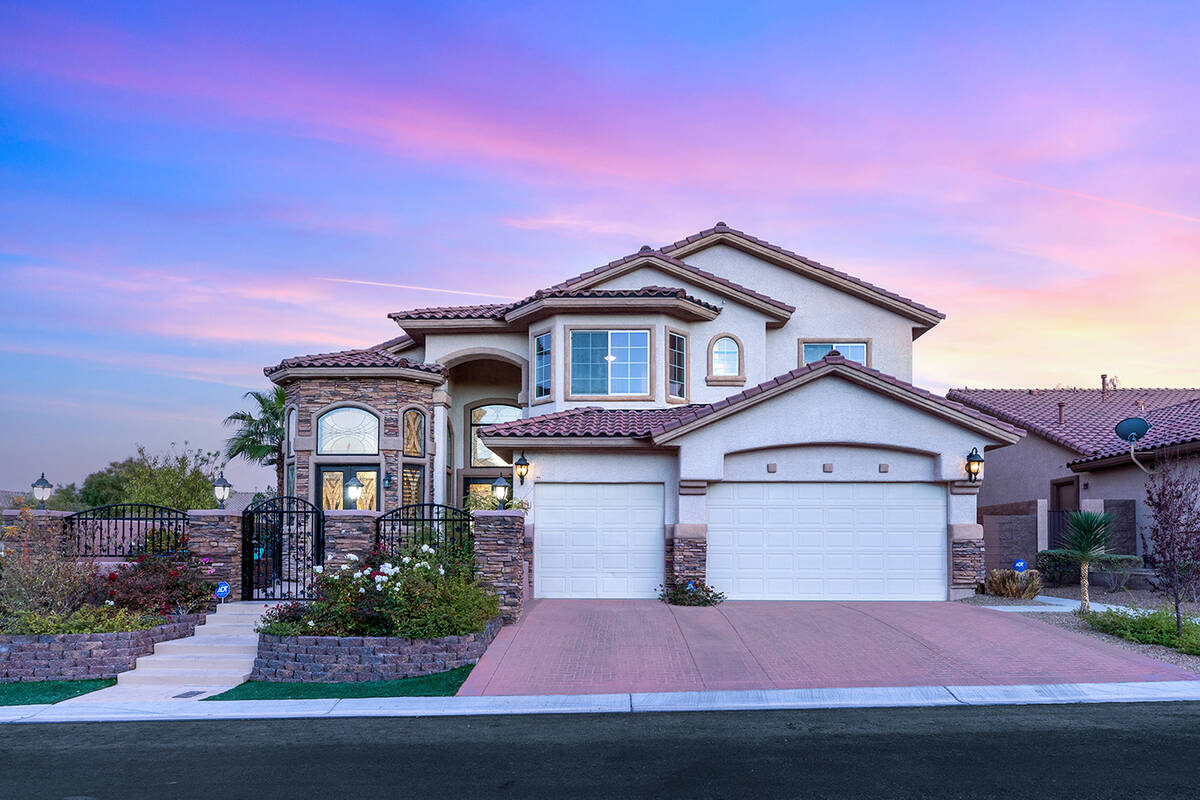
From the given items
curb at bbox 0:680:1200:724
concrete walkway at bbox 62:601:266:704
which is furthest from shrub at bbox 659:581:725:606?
concrete walkway at bbox 62:601:266:704

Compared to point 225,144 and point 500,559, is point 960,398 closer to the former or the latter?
point 500,559

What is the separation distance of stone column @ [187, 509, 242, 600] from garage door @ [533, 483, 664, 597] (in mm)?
5618

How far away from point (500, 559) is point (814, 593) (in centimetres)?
658

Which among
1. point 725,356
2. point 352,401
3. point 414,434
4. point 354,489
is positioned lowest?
point 354,489

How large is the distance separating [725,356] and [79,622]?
1453 centimetres

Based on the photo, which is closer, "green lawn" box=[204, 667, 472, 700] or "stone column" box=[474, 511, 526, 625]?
"green lawn" box=[204, 667, 472, 700]

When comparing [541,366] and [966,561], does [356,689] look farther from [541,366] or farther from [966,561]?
[966,561]

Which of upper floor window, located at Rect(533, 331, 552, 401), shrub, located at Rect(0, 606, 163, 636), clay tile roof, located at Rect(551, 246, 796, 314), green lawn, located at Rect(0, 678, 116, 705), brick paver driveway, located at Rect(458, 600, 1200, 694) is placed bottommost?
green lawn, located at Rect(0, 678, 116, 705)

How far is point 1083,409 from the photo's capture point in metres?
28.2

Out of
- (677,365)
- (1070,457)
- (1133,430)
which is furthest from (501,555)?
→ (1070,457)

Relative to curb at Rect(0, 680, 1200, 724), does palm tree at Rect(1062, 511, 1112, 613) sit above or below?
above

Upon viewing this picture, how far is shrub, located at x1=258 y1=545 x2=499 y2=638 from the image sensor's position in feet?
42.7

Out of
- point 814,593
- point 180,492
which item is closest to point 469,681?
point 814,593

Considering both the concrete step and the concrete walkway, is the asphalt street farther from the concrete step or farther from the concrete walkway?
the concrete step
